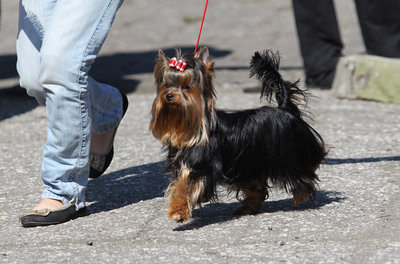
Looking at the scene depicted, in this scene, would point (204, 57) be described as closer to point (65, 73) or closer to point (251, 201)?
point (65, 73)

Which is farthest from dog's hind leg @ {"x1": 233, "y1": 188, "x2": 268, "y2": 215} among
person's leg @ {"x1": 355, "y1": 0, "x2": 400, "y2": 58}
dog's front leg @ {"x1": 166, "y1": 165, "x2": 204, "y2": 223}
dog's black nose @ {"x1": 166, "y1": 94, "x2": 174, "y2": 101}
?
person's leg @ {"x1": 355, "y1": 0, "x2": 400, "y2": 58}

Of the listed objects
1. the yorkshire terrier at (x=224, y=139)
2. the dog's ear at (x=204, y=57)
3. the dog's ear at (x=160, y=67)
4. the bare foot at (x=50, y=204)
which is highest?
the dog's ear at (x=204, y=57)

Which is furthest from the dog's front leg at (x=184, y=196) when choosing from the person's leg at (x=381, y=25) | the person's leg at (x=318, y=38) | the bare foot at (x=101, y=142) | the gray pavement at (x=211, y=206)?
the person's leg at (x=381, y=25)

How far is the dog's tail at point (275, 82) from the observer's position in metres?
3.90

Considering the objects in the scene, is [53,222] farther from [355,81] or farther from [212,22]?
[212,22]

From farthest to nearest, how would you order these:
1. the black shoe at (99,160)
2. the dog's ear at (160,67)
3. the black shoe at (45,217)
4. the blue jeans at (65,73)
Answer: the black shoe at (99,160), the black shoe at (45,217), the blue jeans at (65,73), the dog's ear at (160,67)

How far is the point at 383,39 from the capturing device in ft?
24.6

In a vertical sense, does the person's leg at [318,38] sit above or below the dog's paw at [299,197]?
above

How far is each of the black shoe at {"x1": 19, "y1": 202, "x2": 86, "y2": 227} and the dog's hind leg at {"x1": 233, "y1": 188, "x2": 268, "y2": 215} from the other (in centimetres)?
A: 93

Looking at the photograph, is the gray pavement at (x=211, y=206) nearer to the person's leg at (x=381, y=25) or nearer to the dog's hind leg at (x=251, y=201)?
the dog's hind leg at (x=251, y=201)

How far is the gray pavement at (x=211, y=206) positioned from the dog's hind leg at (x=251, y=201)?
0.06 meters

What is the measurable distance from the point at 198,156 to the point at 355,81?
3944mm

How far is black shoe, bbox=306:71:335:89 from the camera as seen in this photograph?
25.0ft

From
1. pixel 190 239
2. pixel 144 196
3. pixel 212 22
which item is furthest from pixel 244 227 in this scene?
pixel 212 22
